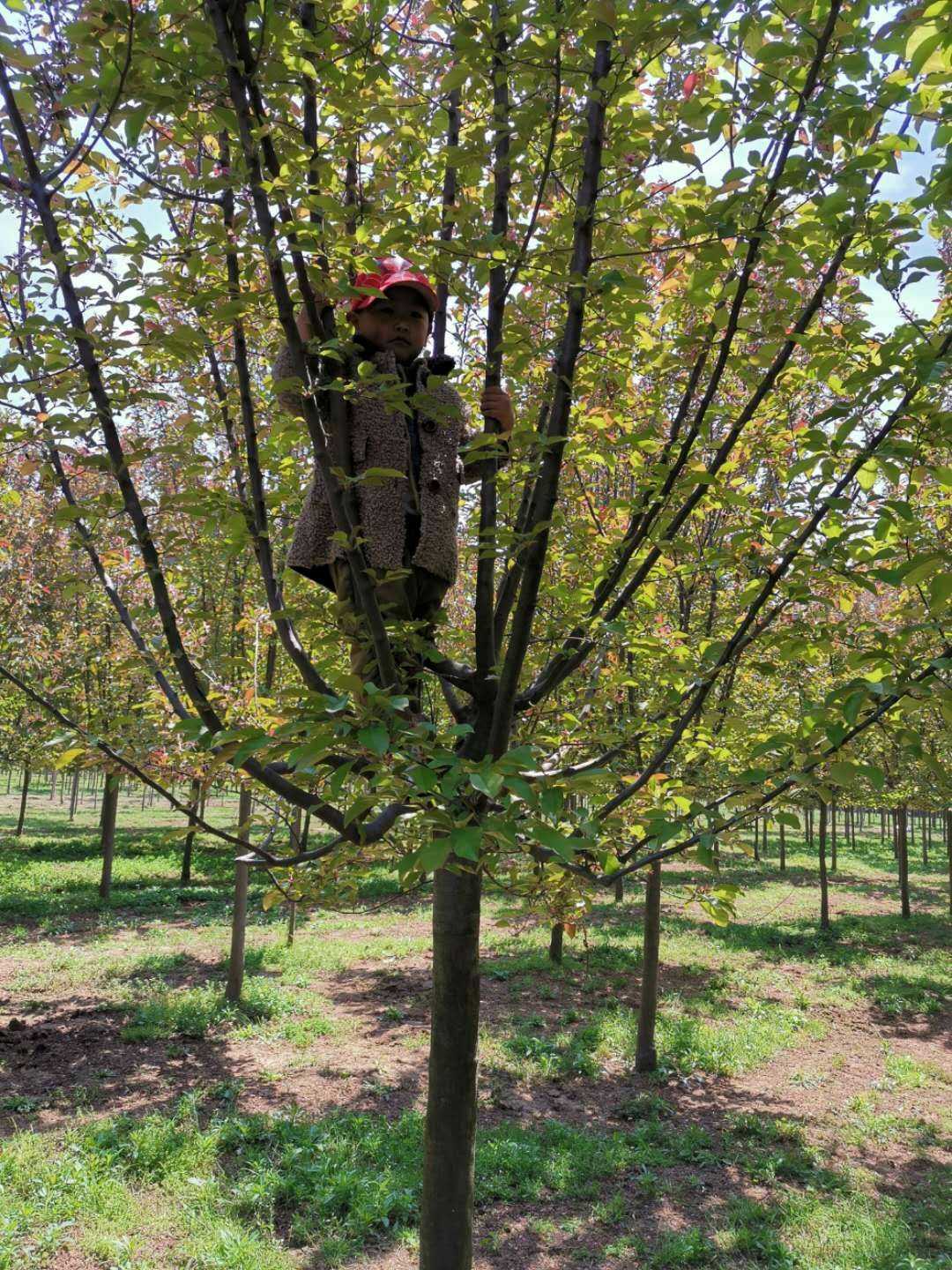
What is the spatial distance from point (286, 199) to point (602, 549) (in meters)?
1.74

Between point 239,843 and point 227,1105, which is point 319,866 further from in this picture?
point 227,1105

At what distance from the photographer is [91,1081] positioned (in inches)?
249

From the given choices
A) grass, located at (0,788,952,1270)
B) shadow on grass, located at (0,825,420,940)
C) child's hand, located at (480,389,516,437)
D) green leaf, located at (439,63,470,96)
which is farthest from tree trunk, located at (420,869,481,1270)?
shadow on grass, located at (0,825,420,940)

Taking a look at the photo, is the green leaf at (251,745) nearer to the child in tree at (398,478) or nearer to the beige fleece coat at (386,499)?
the child in tree at (398,478)

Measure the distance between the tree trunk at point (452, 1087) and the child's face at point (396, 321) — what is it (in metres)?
1.59

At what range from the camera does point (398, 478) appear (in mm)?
2281

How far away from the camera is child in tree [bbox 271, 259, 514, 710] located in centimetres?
225

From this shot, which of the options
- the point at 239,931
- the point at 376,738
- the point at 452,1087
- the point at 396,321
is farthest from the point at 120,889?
the point at 376,738

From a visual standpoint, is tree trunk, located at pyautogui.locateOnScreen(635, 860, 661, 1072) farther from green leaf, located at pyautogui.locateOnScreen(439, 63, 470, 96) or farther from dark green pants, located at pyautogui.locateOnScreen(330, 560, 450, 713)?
green leaf, located at pyautogui.locateOnScreen(439, 63, 470, 96)

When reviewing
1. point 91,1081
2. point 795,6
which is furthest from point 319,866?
point 91,1081

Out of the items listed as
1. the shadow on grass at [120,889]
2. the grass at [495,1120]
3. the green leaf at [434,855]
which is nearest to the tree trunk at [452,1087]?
the grass at [495,1120]

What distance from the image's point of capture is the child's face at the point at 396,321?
2316 mm

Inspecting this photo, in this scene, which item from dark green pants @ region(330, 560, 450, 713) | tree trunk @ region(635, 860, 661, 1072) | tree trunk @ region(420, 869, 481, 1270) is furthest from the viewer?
tree trunk @ region(635, 860, 661, 1072)

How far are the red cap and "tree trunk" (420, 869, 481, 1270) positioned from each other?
1.69 meters
